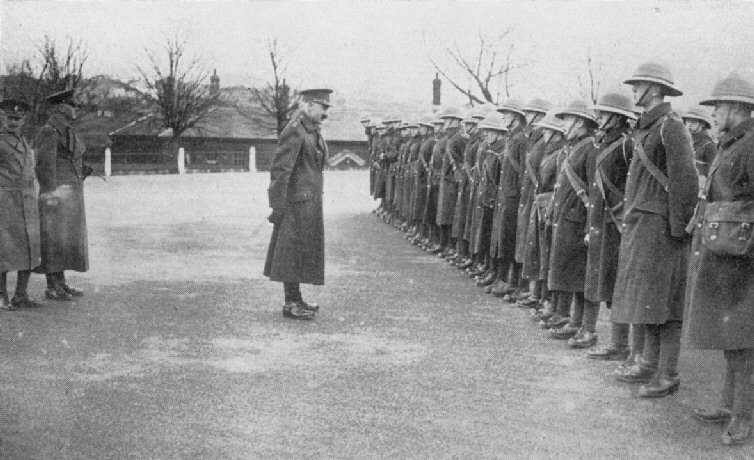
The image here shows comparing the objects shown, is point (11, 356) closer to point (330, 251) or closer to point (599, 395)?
point (599, 395)

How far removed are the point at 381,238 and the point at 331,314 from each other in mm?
7260

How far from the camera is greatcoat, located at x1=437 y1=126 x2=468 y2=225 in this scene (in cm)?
1215

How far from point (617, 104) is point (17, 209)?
5.49m

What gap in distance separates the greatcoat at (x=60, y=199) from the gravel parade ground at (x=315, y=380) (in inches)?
19.1

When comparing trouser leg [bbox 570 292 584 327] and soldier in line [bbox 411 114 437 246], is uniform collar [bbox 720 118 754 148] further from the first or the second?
soldier in line [bbox 411 114 437 246]

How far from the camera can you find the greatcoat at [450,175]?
12150 millimetres

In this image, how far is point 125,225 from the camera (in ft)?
53.1

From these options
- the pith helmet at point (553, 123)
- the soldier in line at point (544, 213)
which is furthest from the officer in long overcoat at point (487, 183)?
the pith helmet at point (553, 123)

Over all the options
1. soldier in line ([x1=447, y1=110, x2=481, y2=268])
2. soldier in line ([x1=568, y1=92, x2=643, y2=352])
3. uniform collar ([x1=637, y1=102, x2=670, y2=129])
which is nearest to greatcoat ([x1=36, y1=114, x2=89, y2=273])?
soldier in line ([x1=447, y1=110, x2=481, y2=268])

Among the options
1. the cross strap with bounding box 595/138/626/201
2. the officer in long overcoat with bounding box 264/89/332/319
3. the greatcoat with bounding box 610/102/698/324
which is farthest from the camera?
the officer in long overcoat with bounding box 264/89/332/319

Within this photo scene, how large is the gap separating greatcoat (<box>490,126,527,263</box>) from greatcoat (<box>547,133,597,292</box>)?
1.65 m

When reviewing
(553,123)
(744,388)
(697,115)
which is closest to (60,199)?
(553,123)

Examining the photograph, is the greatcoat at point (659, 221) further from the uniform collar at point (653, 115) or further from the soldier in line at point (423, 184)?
the soldier in line at point (423, 184)

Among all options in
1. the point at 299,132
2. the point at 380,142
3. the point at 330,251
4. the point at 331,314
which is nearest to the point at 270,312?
the point at 331,314
